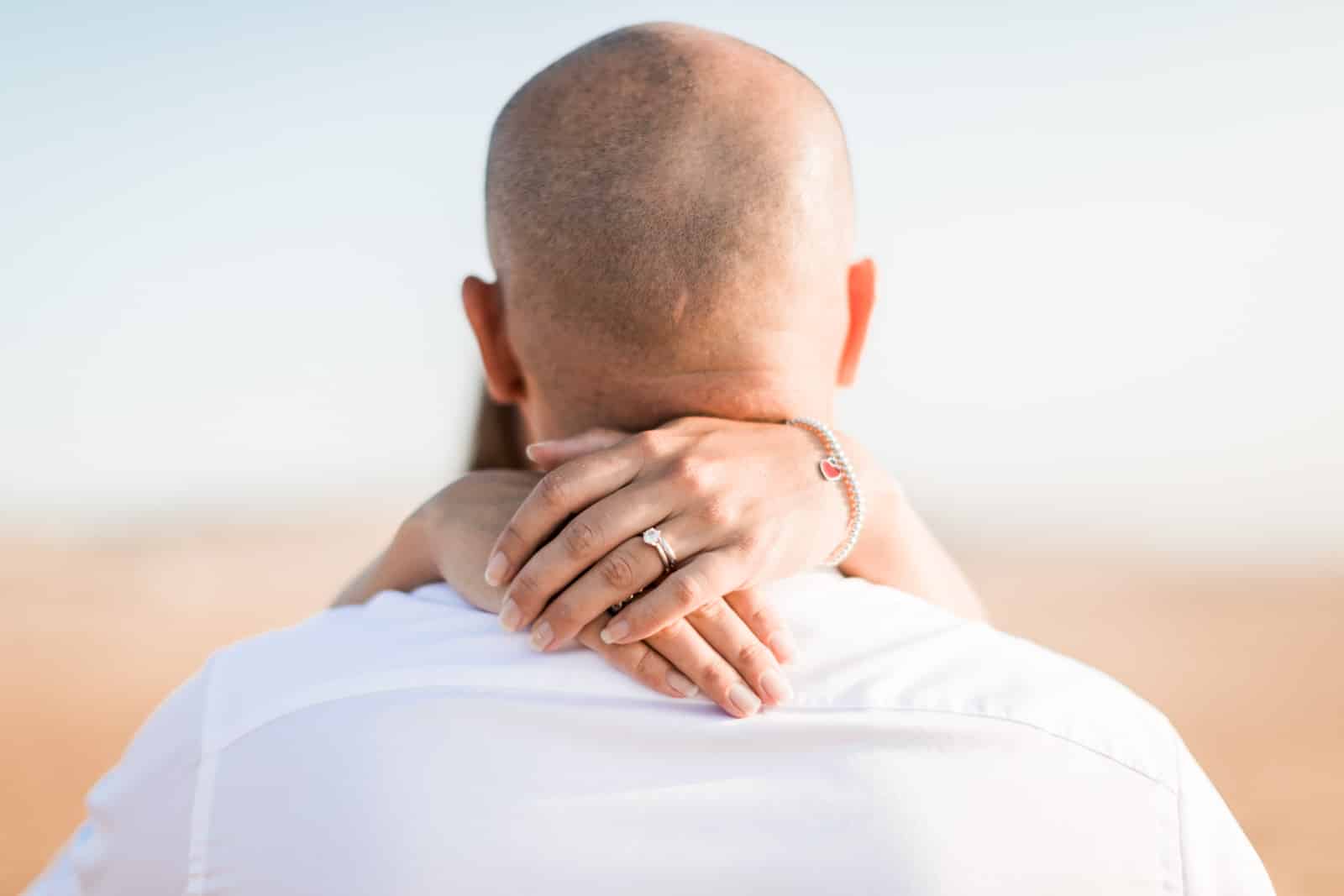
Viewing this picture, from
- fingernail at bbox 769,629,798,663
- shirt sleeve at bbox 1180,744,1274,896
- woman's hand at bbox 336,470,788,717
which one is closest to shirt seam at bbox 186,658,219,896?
woman's hand at bbox 336,470,788,717

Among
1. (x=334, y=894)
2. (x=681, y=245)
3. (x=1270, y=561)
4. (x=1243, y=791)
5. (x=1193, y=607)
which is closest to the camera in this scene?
(x=334, y=894)

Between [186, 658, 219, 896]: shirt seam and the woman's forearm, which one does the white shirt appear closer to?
[186, 658, 219, 896]: shirt seam

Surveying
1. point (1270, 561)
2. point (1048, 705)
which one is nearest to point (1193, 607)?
point (1270, 561)

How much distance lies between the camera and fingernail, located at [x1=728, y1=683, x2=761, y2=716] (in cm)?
158

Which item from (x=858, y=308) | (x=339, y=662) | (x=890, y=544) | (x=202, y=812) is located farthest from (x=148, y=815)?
(x=858, y=308)

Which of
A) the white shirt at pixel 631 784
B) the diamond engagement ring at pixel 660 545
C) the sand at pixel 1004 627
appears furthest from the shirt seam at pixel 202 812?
the sand at pixel 1004 627

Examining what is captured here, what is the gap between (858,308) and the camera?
2217 millimetres

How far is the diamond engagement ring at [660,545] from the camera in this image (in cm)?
164

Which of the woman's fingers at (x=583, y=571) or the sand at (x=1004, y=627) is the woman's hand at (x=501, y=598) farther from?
the sand at (x=1004, y=627)

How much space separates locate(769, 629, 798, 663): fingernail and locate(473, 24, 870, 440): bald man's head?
0.45 m

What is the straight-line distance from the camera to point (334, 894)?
1.51 meters

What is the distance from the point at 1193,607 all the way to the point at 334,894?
18.4 meters

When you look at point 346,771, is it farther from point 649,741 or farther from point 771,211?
point 771,211

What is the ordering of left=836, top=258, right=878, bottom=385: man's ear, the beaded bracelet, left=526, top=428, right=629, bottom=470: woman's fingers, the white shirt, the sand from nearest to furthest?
the white shirt
left=526, top=428, right=629, bottom=470: woman's fingers
the beaded bracelet
left=836, top=258, right=878, bottom=385: man's ear
the sand
